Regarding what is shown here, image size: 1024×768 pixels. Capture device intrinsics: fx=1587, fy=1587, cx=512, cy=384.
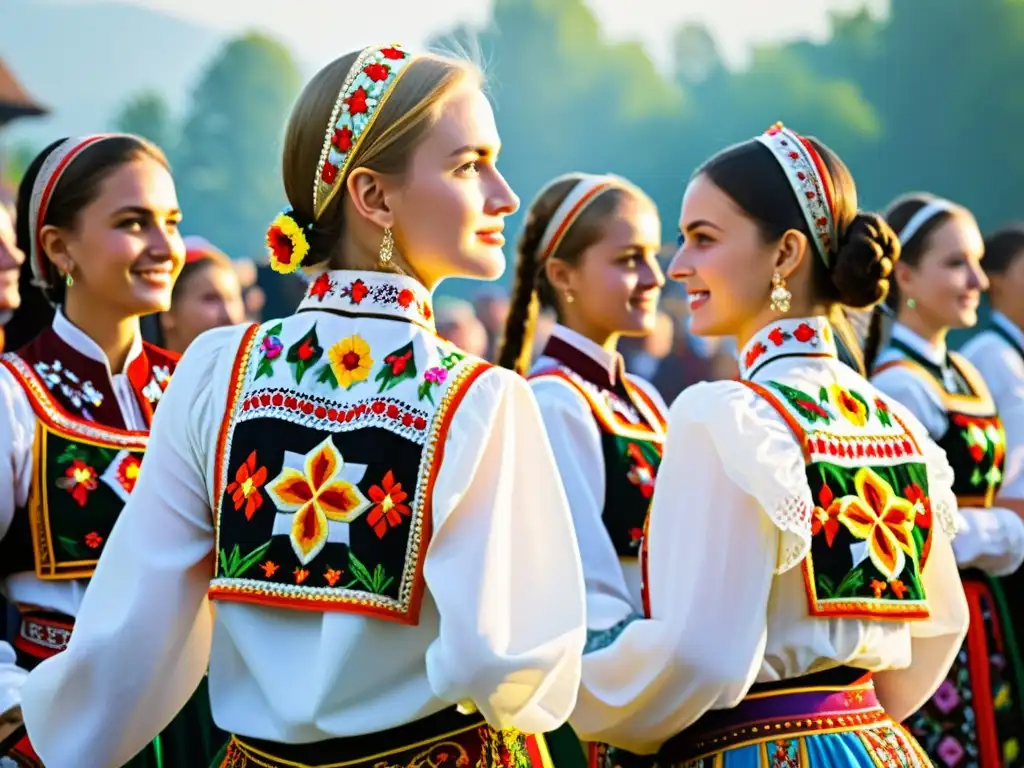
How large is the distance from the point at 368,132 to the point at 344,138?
0.04m

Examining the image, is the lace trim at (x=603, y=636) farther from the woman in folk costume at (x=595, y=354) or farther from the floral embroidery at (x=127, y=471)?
the floral embroidery at (x=127, y=471)

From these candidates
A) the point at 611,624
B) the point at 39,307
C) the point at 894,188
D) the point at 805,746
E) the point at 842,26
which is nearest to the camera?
the point at 805,746

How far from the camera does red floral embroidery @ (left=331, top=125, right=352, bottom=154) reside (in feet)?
7.41

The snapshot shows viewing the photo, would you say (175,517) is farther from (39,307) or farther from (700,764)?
(39,307)

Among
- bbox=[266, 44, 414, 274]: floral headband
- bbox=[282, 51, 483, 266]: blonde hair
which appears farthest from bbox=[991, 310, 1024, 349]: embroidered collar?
bbox=[266, 44, 414, 274]: floral headband

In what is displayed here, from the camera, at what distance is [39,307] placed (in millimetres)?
3451

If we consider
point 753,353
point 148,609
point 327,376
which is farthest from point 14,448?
point 753,353

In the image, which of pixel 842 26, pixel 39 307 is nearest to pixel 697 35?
pixel 842 26

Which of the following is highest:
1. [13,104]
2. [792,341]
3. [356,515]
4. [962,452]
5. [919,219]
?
[13,104]

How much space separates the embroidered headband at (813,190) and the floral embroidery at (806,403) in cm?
31

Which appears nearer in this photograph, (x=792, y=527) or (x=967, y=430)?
(x=792, y=527)

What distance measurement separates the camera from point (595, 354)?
159 inches

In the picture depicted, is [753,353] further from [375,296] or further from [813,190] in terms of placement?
[375,296]

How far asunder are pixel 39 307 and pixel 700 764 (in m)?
1.74
